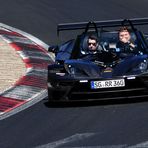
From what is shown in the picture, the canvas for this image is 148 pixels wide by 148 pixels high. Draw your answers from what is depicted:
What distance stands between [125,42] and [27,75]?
3.25 meters

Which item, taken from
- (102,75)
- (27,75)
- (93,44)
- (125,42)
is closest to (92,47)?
(93,44)

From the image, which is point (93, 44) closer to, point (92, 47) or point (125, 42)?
point (92, 47)

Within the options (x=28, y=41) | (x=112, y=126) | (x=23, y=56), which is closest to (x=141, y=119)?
(x=112, y=126)

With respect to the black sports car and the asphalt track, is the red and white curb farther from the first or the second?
the black sports car

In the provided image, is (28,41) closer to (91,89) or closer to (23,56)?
(23,56)

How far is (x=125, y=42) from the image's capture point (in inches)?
505

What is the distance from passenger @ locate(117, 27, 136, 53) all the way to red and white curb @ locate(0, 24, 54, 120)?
67.4 inches

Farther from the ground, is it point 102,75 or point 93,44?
point 93,44

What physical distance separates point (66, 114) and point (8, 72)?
475cm

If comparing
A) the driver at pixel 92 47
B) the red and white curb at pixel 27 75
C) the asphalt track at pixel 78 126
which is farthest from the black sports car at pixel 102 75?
the red and white curb at pixel 27 75

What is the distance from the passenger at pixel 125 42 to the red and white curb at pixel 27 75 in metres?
1.71

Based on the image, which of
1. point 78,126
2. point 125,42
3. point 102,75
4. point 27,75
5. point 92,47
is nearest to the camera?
point 78,126

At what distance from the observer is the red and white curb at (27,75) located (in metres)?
12.8

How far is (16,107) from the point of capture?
492 inches
